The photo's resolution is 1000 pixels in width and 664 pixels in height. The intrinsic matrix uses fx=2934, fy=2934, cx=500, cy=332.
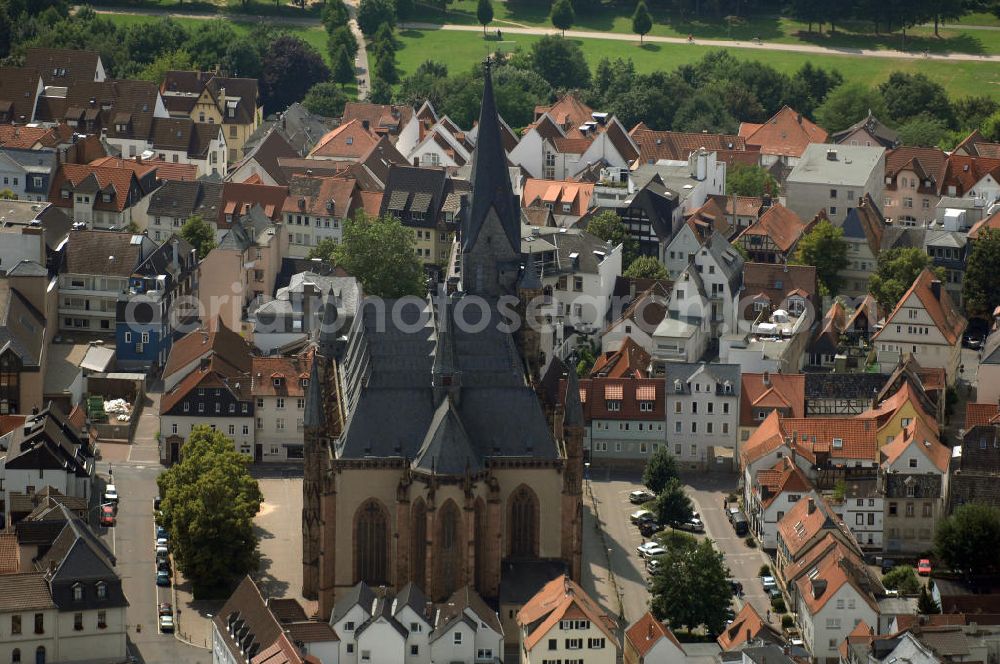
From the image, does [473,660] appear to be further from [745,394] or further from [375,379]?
[745,394]

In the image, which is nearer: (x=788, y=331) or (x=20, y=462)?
(x=20, y=462)

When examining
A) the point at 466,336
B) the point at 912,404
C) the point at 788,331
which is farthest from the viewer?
the point at 788,331

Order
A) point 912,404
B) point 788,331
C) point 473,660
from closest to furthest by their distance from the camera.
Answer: point 473,660
point 912,404
point 788,331

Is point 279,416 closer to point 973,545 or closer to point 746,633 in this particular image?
point 746,633

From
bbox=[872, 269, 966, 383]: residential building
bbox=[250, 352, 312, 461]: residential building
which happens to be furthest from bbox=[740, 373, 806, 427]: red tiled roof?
bbox=[250, 352, 312, 461]: residential building

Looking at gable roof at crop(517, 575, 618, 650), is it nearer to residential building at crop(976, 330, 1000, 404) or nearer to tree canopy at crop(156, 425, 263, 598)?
tree canopy at crop(156, 425, 263, 598)

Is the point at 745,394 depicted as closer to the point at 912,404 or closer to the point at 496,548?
the point at 912,404

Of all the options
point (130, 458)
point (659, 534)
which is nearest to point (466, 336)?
point (659, 534)

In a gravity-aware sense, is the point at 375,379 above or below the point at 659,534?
above
